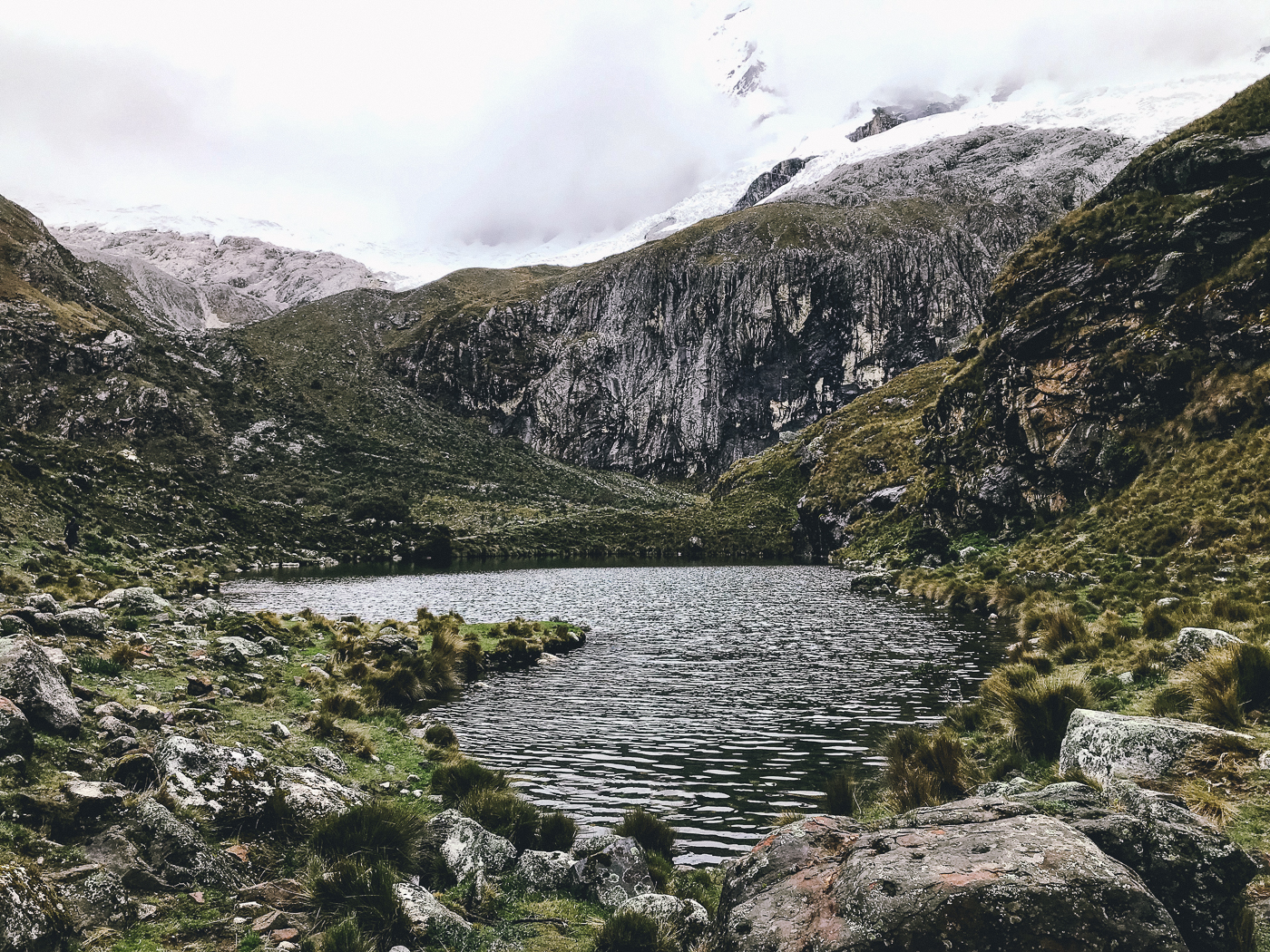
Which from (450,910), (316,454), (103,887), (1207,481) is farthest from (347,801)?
(316,454)

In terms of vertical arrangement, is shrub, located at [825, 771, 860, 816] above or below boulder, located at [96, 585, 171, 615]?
below

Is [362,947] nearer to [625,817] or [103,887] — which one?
[103,887]

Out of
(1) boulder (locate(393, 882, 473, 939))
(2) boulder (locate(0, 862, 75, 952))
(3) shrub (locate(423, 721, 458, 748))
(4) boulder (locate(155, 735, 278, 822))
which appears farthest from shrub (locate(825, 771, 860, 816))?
(2) boulder (locate(0, 862, 75, 952))

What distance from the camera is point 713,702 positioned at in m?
20.8

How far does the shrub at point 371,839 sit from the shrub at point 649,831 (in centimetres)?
348

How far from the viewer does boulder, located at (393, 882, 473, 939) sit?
6.75 metres

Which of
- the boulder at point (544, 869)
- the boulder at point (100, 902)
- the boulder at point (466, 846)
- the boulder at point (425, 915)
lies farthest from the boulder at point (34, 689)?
the boulder at point (544, 869)

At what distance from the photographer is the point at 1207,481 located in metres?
30.2

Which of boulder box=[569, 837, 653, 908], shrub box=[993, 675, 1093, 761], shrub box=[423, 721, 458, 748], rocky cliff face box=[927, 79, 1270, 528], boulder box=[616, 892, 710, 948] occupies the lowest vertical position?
shrub box=[423, 721, 458, 748]

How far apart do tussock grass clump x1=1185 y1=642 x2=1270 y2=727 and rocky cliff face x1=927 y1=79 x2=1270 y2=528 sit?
30.1 metres

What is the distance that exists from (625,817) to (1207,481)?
33.7 metres

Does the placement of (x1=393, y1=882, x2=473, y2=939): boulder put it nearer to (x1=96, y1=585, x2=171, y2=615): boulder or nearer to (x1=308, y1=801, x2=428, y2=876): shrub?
(x1=308, y1=801, x2=428, y2=876): shrub

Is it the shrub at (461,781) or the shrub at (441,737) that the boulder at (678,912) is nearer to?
the shrub at (461,781)

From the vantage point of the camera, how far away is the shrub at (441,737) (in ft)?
52.5
